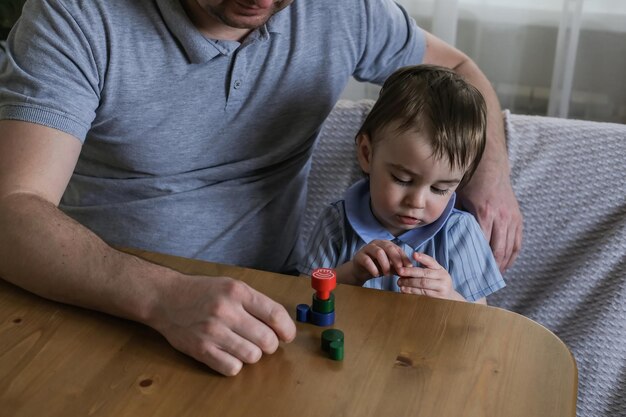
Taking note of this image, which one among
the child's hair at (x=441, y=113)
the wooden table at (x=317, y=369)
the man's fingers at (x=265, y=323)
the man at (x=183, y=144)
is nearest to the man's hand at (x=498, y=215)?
the man at (x=183, y=144)

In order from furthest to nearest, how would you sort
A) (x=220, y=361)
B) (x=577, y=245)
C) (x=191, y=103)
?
(x=577, y=245)
(x=191, y=103)
(x=220, y=361)

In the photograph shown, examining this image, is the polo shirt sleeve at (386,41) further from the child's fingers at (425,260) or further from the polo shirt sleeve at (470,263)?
the child's fingers at (425,260)

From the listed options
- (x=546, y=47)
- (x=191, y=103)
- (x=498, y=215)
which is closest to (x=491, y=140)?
(x=498, y=215)

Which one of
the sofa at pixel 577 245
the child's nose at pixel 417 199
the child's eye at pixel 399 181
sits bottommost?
the sofa at pixel 577 245

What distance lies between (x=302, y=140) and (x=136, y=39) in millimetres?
377

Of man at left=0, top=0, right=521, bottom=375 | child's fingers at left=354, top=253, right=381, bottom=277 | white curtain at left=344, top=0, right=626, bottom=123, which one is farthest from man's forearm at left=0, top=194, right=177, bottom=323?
white curtain at left=344, top=0, right=626, bottom=123

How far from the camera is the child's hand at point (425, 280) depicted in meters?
1.17

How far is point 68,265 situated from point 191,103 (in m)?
0.44

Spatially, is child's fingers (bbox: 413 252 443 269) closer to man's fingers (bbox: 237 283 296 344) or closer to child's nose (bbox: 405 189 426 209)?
child's nose (bbox: 405 189 426 209)

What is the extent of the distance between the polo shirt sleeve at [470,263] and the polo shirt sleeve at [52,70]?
2.13 ft

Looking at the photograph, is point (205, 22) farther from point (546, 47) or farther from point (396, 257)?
point (546, 47)

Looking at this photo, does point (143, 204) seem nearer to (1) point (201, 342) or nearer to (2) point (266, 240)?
(2) point (266, 240)

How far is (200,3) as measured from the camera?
1335mm

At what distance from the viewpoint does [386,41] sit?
62.8 inches
